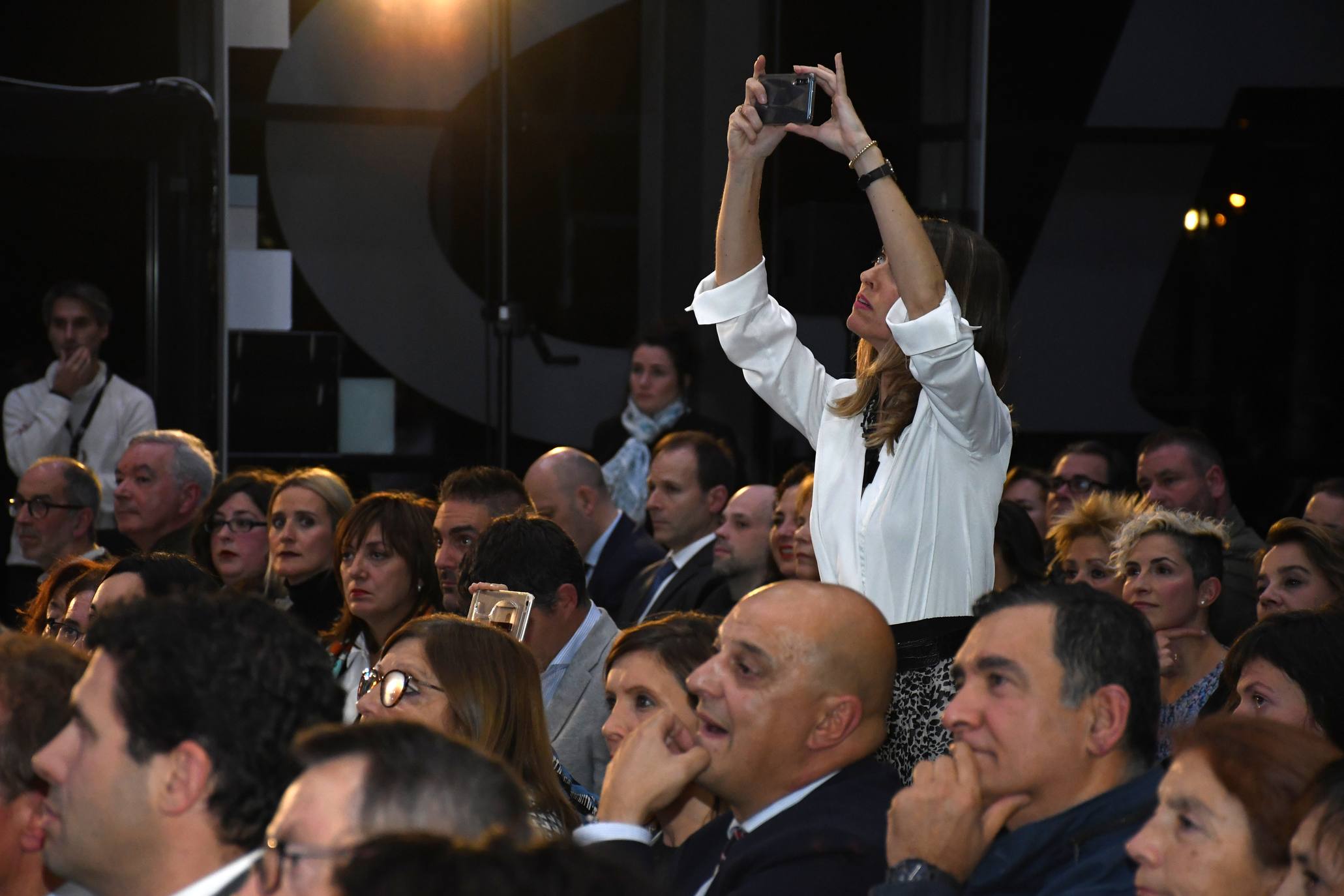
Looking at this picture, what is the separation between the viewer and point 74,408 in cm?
716

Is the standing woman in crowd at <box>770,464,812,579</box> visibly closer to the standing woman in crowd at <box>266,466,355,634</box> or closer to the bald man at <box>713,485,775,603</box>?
the bald man at <box>713,485,775,603</box>

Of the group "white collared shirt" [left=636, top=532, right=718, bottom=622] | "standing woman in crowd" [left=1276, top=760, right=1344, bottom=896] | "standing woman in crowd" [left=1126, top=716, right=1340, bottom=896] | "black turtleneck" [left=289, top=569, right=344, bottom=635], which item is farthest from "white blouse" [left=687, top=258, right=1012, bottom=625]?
"white collared shirt" [left=636, top=532, right=718, bottom=622]

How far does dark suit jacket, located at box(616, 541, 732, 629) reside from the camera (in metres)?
5.87

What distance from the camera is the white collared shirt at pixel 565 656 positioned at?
4.50 metres

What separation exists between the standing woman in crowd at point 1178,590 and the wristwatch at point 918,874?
92.0 inches

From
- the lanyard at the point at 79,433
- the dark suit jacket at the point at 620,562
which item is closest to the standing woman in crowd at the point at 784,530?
the dark suit jacket at the point at 620,562

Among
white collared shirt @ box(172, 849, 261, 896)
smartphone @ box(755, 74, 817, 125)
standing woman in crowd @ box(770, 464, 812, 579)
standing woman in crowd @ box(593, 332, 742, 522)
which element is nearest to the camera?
white collared shirt @ box(172, 849, 261, 896)

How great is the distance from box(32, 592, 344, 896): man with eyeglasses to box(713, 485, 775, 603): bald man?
153 inches

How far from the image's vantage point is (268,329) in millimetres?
7695

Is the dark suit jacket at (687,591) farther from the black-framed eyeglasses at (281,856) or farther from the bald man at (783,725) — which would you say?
the black-framed eyeglasses at (281,856)

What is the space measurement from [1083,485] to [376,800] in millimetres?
5369

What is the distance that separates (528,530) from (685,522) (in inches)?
67.5

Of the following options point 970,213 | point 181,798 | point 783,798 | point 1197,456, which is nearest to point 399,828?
point 181,798

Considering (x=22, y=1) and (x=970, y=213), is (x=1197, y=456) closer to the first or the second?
(x=970, y=213)
